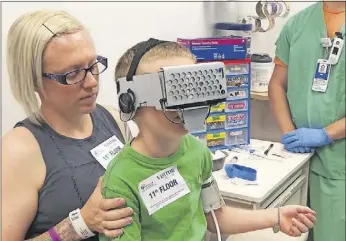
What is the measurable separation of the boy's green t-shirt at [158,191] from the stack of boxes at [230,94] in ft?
1.30

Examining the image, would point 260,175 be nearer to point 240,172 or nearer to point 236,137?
point 240,172

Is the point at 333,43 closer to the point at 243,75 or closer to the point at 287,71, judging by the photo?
the point at 287,71

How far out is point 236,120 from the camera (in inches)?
48.2

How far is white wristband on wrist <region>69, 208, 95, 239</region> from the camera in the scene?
0.84 m

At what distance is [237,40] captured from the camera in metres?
1.19

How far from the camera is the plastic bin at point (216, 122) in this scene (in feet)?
4.11

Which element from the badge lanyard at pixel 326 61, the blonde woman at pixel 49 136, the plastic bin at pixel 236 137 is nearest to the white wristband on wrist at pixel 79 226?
the blonde woman at pixel 49 136

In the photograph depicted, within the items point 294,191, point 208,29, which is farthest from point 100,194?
point 208,29

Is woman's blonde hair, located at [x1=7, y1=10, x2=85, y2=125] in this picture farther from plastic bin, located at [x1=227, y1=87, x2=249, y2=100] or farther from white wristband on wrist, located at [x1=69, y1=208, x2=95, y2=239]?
plastic bin, located at [x1=227, y1=87, x2=249, y2=100]

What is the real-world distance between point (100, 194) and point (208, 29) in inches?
35.9

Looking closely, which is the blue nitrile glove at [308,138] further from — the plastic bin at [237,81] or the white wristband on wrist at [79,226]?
the plastic bin at [237,81]

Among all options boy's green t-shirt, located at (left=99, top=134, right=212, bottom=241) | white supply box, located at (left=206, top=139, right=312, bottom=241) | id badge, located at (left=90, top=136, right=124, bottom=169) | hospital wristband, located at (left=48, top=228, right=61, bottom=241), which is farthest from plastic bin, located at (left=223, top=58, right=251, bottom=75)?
hospital wristband, located at (left=48, top=228, right=61, bottom=241)

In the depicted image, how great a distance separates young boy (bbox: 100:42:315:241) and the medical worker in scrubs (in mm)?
136

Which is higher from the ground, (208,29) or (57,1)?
(57,1)
